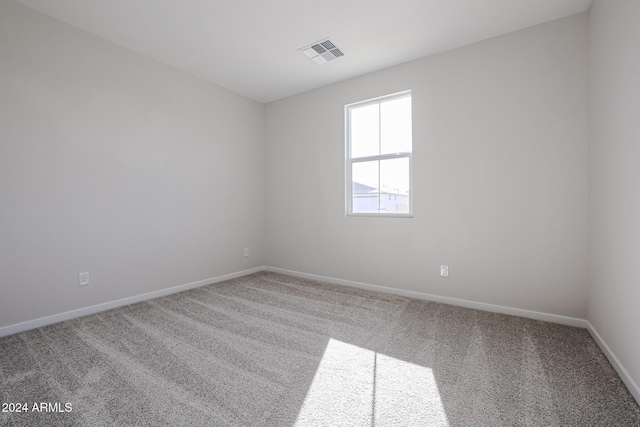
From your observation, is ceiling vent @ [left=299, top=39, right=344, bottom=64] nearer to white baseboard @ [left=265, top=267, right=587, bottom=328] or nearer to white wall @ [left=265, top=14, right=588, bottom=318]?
white wall @ [left=265, top=14, right=588, bottom=318]

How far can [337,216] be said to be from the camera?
3822mm

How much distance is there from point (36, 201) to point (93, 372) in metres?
1.69

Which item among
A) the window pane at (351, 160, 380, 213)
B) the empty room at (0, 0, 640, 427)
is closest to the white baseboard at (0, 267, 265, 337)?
the empty room at (0, 0, 640, 427)

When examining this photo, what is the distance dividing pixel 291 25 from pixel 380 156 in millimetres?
1776

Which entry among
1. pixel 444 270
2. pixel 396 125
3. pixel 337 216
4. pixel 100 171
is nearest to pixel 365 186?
pixel 337 216

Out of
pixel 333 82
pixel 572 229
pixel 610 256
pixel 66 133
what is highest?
pixel 333 82

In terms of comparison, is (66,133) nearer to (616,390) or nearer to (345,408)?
(345,408)

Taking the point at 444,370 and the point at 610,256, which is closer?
the point at 444,370

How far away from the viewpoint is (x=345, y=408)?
1.43 metres

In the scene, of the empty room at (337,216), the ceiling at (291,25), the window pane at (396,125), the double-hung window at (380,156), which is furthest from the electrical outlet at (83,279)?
the window pane at (396,125)

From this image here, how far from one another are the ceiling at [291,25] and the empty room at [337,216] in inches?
1.0

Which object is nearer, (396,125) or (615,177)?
(615,177)

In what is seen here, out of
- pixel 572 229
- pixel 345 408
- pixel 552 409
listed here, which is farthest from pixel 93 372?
pixel 572 229

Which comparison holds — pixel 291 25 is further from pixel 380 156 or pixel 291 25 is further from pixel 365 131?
pixel 380 156
